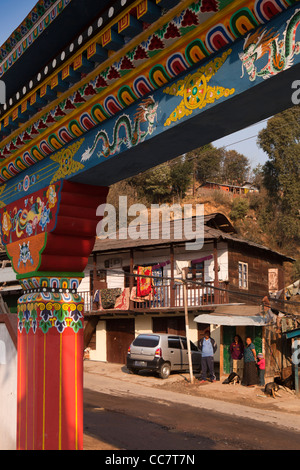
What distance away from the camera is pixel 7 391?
664 centimetres

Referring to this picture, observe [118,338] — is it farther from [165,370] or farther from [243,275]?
[243,275]

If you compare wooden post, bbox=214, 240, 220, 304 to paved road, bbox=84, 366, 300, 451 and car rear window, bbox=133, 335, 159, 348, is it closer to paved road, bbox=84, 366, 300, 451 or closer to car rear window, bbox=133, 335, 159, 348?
car rear window, bbox=133, 335, 159, 348

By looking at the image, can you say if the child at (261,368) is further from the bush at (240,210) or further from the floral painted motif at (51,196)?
the bush at (240,210)

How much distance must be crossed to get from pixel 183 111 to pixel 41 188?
2515mm

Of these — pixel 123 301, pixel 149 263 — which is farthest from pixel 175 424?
pixel 149 263

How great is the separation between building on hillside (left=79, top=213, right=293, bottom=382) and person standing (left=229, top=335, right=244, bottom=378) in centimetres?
108

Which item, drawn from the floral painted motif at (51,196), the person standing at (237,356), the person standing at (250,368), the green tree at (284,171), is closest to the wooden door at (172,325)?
the person standing at (237,356)

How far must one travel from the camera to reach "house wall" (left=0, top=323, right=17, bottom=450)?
6.41 m

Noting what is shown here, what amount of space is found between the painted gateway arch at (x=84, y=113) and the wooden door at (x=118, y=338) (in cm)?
1882

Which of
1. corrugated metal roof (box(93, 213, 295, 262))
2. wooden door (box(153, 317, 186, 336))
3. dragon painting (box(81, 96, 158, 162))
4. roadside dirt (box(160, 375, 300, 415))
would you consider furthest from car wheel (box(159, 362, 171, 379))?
dragon painting (box(81, 96, 158, 162))

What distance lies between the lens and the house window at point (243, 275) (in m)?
24.6
